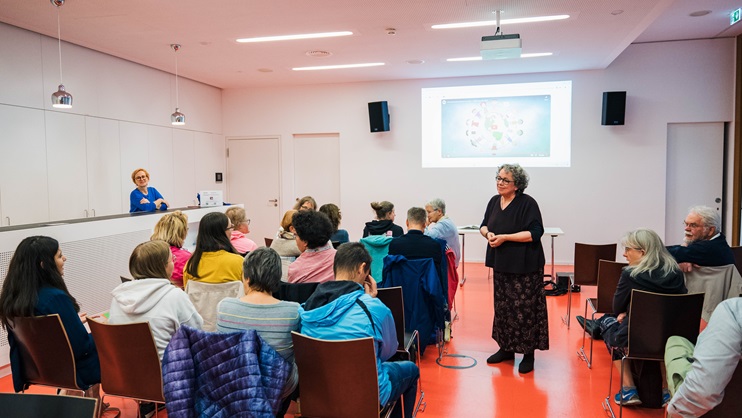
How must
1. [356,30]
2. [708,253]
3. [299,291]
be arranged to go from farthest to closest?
[356,30] < [708,253] < [299,291]

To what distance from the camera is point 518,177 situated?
3.74m

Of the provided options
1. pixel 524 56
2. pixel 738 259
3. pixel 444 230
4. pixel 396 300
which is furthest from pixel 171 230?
pixel 524 56

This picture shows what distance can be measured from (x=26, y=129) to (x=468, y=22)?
4926 mm

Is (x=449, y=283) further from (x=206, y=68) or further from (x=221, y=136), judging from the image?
(x=221, y=136)

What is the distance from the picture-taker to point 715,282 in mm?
3635

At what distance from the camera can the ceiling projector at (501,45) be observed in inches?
204

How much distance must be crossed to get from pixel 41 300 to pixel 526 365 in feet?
10.5

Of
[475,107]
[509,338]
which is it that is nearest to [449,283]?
[509,338]

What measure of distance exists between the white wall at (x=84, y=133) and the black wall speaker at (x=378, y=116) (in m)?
2.98

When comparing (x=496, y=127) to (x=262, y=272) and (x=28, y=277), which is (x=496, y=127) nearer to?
(x=262, y=272)

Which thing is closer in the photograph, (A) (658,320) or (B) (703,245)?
(A) (658,320)

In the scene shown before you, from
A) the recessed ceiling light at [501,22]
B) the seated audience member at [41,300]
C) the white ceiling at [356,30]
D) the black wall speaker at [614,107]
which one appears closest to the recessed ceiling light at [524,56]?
the white ceiling at [356,30]

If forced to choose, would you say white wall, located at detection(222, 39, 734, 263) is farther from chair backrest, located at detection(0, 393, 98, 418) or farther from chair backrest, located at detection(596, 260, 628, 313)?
chair backrest, located at detection(0, 393, 98, 418)

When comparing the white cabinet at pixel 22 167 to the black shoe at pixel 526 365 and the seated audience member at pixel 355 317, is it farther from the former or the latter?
the black shoe at pixel 526 365
